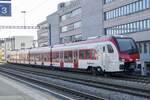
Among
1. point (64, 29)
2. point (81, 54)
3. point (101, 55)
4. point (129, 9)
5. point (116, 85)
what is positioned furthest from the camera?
point (64, 29)

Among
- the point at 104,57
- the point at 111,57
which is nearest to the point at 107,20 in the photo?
the point at 104,57

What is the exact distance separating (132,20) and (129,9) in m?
2.48

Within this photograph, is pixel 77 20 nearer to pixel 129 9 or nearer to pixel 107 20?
pixel 107 20

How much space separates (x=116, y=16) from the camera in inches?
3093

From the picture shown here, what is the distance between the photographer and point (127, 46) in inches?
1266

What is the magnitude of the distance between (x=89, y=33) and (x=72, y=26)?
17976 millimetres

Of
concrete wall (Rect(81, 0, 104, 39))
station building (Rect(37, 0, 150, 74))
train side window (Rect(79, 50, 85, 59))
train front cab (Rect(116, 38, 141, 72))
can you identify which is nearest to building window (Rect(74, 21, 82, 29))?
station building (Rect(37, 0, 150, 74))

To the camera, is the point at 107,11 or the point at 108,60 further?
the point at 107,11

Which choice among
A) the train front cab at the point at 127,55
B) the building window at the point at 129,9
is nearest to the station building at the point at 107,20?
the building window at the point at 129,9

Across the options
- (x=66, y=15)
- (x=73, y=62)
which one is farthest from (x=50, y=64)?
(x=66, y=15)

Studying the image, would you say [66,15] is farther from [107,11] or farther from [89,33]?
[107,11]

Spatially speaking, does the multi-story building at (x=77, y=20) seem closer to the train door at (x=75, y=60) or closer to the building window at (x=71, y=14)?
the building window at (x=71, y=14)

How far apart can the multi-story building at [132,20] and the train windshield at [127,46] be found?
30.1 meters

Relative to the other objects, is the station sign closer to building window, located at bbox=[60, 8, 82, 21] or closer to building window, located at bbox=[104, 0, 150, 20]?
building window, located at bbox=[104, 0, 150, 20]
